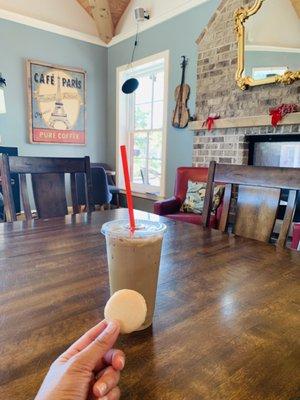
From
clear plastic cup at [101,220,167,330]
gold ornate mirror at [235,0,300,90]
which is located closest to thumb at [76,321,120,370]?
clear plastic cup at [101,220,167,330]

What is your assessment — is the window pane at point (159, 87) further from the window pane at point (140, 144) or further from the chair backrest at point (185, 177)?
the chair backrest at point (185, 177)

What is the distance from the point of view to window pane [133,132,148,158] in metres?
4.60

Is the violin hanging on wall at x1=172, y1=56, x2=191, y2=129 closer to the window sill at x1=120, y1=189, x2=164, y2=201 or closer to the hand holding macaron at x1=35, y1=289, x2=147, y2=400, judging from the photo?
the window sill at x1=120, y1=189, x2=164, y2=201

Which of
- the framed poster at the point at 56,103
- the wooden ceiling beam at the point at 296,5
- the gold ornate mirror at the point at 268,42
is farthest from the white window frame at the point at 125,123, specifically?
the wooden ceiling beam at the point at 296,5

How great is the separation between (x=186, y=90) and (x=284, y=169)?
9.06ft

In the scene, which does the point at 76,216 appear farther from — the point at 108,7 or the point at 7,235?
the point at 108,7

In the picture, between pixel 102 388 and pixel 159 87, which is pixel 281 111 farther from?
pixel 102 388

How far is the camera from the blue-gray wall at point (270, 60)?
2.69 metres

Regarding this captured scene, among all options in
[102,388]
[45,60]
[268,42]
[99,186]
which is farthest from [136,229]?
[45,60]

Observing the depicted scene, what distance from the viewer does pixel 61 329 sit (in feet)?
1.69

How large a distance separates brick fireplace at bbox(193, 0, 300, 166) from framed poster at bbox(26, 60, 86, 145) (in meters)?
2.04

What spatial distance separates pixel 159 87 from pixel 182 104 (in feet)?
2.49

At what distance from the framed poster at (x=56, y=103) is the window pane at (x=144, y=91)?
0.86 metres

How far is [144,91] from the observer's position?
457 centimetres
